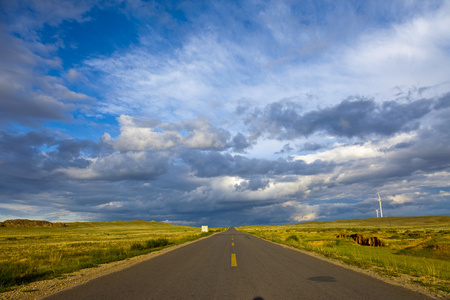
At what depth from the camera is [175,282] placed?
776 cm

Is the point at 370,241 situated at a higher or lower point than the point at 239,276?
lower

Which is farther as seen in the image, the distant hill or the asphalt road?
the distant hill

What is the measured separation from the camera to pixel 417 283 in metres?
7.68

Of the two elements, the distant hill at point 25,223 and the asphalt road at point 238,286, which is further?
the distant hill at point 25,223

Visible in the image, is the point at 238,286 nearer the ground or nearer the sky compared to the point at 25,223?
nearer the sky

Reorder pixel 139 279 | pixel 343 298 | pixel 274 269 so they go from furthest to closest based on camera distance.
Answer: pixel 274 269 → pixel 139 279 → pixel 343 298

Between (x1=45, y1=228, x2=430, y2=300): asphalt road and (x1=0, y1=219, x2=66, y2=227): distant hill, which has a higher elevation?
(x1=45, y1=228, x2=430, y2=300): asphalt road

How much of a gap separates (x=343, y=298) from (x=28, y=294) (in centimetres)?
795

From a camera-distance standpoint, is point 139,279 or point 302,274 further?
point 302,274

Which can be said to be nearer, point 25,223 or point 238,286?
point 238,286

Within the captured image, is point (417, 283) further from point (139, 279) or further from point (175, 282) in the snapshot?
point (139, 279)

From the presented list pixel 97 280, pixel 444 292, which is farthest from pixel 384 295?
pixel 97 280

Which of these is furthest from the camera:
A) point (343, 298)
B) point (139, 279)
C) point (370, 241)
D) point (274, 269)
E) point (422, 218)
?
point (422, 218)

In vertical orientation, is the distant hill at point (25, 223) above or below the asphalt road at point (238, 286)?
below
